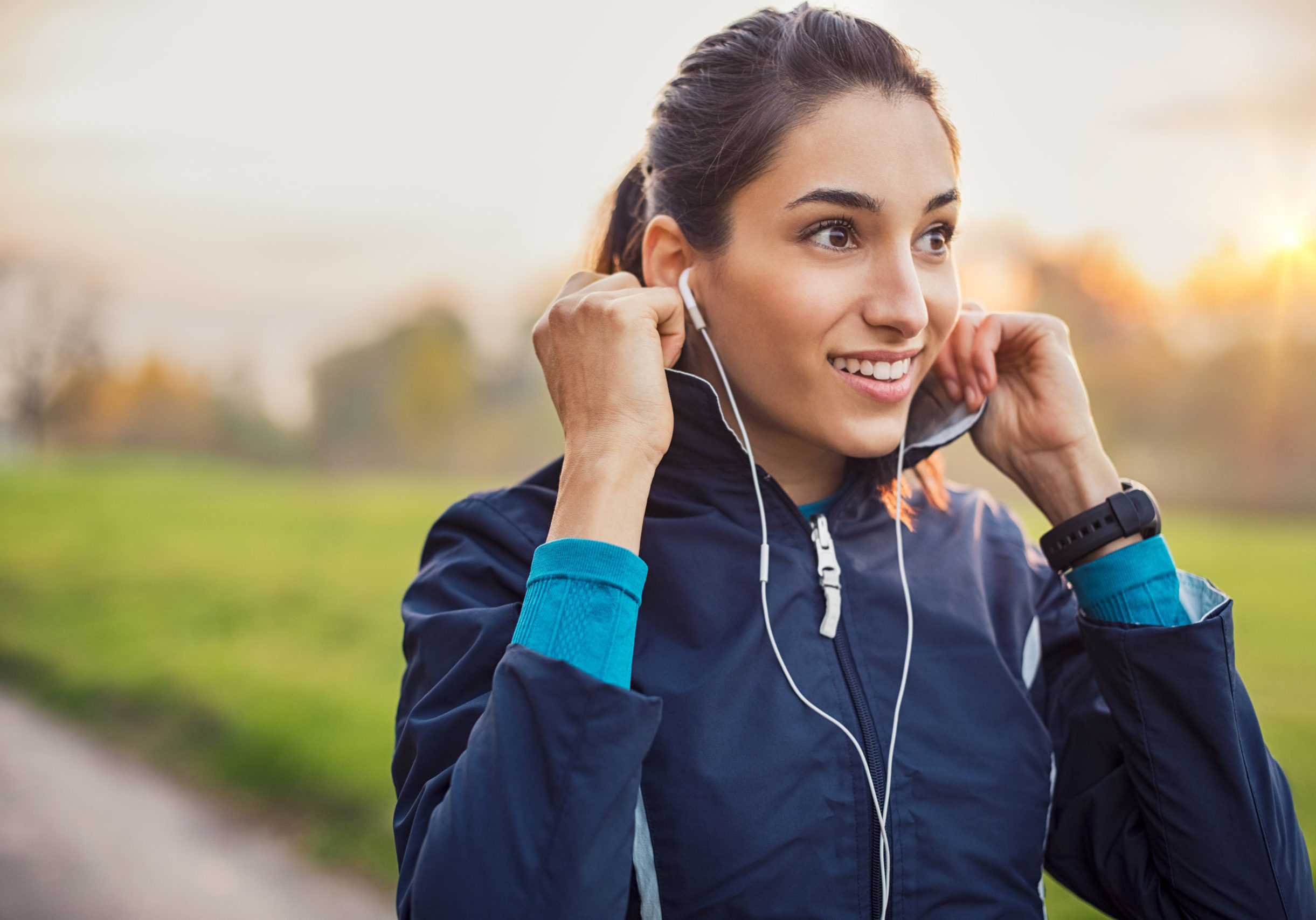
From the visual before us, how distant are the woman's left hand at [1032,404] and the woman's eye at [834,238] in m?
0.49

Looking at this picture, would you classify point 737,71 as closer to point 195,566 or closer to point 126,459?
point 195,566

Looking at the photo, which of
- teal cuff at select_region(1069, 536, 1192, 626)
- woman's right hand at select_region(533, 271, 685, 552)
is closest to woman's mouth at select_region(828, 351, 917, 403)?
woman's right hand at select_region(533, 271, 685, 552)

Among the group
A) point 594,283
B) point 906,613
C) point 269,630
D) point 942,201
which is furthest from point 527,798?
point 269,630

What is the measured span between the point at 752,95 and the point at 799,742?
49.3 inches

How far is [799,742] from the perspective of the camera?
1680 millimetres

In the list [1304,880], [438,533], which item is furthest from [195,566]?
[1304,880]

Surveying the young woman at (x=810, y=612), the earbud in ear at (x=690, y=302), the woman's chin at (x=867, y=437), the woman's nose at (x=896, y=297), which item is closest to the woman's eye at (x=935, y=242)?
the young woman at (x=810, y=612)

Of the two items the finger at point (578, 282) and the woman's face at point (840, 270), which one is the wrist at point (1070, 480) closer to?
the woman's face at point (840, 270)

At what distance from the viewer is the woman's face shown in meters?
1.78

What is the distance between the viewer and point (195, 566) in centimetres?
1313

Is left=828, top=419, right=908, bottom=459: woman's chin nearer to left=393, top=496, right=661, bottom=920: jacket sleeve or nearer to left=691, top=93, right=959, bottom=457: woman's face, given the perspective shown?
left=691, top=93, right=959, bottom=457: woman's face

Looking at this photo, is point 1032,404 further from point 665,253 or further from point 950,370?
point 665,253

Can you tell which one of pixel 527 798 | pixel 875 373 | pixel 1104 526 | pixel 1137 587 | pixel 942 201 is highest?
pixel 942 201

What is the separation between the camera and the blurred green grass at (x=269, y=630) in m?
5.39
